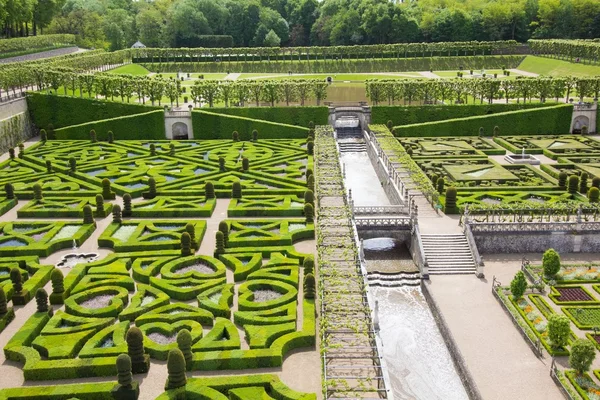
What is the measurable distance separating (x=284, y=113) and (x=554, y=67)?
5112 cm

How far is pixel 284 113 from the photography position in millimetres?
63500

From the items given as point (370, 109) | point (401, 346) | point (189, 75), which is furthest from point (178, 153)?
point (189, 75)

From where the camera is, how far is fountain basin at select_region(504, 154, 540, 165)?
50.4 metres

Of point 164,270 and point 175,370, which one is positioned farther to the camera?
point 164,270

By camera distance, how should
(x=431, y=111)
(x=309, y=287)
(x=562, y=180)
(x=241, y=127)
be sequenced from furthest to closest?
(x=431, y=111), (x=241, y=127), (x=562, y=180), (x=309, y=287)

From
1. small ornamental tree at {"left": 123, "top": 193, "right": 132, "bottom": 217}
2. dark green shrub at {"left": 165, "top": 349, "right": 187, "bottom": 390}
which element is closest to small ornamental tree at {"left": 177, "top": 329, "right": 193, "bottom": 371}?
dark green shrub at {"left": 165, "top": 349, "right": 187, "bottom": 390}

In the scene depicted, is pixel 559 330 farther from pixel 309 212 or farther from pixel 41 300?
pixel 41 300

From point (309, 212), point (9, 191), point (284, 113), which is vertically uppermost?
point (284, 113)

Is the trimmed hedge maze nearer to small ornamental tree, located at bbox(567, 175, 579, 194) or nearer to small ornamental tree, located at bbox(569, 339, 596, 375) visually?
small ornamental tree, located at bbox(569, 339, 596, 375)

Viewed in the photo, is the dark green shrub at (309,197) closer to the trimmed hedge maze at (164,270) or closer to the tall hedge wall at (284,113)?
the trimmed hedge maze at (164,270)

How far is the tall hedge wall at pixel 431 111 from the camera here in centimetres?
6362

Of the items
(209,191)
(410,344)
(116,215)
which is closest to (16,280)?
(116,215)

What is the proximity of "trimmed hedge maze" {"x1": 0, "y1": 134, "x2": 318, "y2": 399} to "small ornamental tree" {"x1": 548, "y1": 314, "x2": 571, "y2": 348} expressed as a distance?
1012 cm

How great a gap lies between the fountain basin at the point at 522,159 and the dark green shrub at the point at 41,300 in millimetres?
39379
